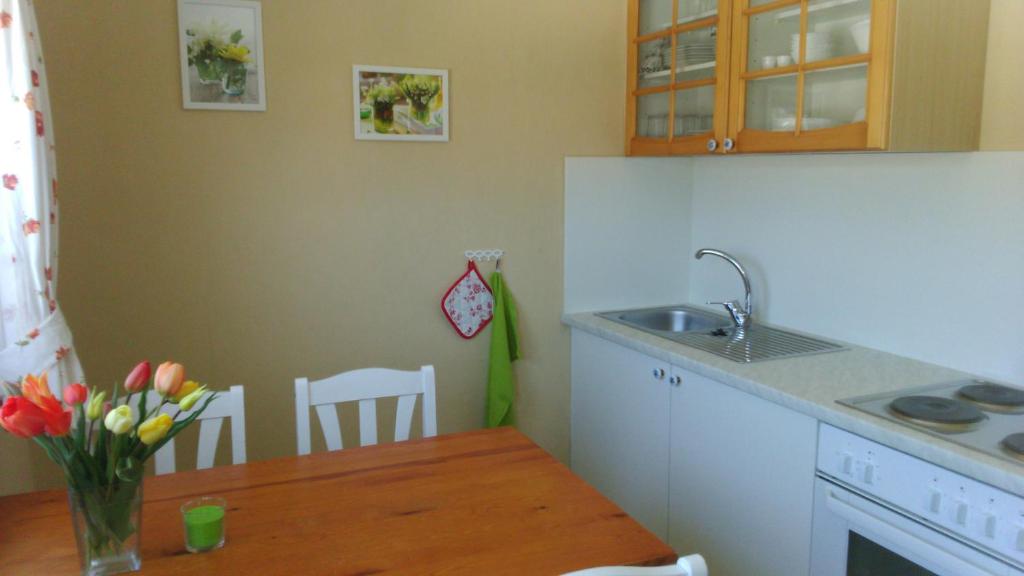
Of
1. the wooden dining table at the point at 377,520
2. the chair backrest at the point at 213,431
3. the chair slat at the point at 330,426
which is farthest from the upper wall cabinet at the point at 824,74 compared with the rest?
the chair backrest at the point at 213,431

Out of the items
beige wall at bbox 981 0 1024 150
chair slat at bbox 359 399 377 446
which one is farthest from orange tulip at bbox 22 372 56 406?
beige wall at bbox 981 0 1024 150

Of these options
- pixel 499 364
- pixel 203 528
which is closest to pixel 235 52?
pixel 499 364

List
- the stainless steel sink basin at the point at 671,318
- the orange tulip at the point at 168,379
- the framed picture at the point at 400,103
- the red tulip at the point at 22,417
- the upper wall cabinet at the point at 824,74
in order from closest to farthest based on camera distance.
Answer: the red tulip at the point at 22,417, the orange tulip at the point at 168,379, the upper wall cabinet at the point at 824,74, the framed picture at the point at 400,103, the stainless steel sink basin at the point at 671,318

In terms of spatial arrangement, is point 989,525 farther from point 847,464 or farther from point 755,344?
point 755,344

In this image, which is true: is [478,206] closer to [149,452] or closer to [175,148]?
[175,148]

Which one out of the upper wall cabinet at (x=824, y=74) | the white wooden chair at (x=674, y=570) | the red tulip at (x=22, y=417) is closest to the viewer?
the white wooden chair at (x=674, y=570)

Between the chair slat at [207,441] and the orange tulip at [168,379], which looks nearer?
the orange tulip at [168,379]

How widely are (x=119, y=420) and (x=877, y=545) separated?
165cm

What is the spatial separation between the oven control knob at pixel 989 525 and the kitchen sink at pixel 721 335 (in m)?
0.85

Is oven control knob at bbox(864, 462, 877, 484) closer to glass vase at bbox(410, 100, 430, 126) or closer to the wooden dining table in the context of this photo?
the wooden dining table

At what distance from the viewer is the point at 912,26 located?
2.01 meters

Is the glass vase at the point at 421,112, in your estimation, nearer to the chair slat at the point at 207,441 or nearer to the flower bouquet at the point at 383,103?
the flower bouquet at the point at 383,103

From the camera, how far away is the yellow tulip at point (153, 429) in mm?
1267

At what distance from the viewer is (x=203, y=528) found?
55.4 inches
